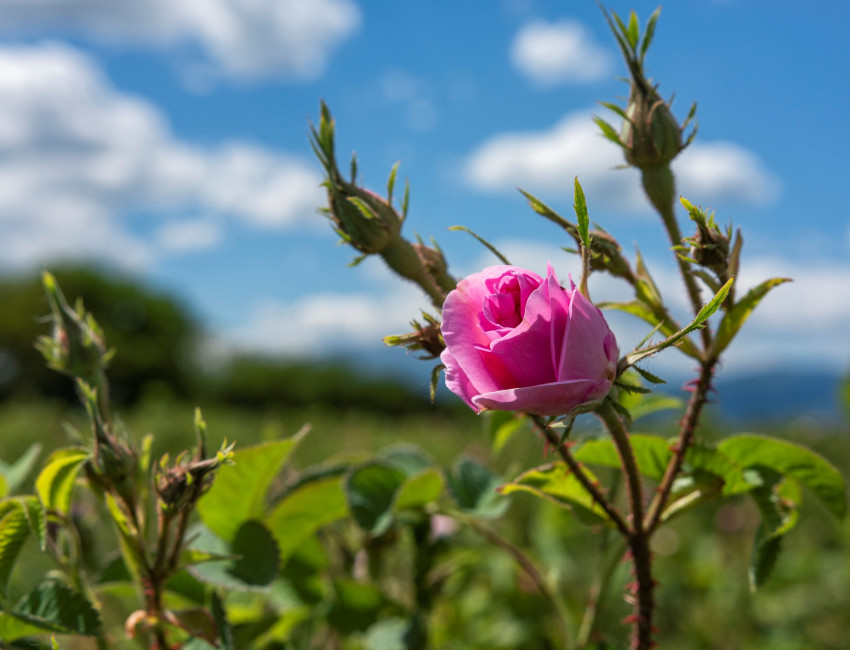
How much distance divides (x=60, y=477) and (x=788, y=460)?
37.2 inches

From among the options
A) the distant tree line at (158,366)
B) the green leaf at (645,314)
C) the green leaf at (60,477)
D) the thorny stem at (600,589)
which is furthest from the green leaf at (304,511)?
the distant tree line at (158,366)

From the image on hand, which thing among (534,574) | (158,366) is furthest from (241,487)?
(158,366)

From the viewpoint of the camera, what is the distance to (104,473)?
83 centimetres

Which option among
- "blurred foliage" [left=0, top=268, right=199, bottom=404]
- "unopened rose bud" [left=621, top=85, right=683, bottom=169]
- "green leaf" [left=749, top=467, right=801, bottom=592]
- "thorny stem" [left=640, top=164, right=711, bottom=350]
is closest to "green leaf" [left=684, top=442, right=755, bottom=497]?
"green leaf" [left=749, top=467, right=801, bottom=592]

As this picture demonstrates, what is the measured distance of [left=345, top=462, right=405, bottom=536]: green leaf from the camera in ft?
3.55

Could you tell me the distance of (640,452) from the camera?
929mm

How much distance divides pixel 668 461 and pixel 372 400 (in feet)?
61.7

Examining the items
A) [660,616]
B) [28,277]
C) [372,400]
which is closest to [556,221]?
[660,616]

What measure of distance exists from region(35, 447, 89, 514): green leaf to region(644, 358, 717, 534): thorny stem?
0.67 m

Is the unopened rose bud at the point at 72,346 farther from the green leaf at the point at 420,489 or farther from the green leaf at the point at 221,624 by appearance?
the green leaf at the point at 420,489

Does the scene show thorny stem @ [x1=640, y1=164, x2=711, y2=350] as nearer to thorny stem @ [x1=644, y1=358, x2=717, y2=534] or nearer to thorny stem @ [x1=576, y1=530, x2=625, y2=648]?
thorny stem @ [x1=644, y1=358, x2=717, y2=534]

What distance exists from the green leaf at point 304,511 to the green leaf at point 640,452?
410mm

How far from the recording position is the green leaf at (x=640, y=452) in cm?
92

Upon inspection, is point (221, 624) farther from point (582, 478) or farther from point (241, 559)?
point (582, 478)
